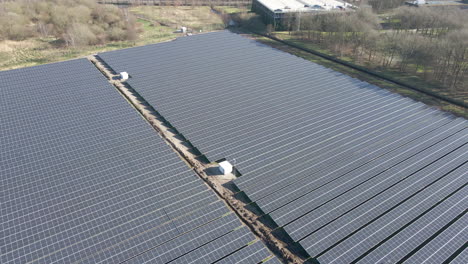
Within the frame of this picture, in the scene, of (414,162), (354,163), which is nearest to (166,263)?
(354,163)

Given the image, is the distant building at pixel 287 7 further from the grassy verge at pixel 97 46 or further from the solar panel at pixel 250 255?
the solar panel at pixel 250 255

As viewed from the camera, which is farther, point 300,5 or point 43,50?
point 300,5

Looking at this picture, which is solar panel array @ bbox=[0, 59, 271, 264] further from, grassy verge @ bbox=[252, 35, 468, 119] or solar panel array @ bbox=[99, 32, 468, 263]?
grassy verge @ bbox=[252, 35, 468, 119]

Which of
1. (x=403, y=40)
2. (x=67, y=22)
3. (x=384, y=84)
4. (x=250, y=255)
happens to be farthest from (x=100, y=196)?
(x=67, y=22)

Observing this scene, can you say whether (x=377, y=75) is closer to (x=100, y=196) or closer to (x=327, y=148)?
(x=327, y=148)

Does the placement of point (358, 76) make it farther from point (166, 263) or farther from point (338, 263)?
point (166, 263)

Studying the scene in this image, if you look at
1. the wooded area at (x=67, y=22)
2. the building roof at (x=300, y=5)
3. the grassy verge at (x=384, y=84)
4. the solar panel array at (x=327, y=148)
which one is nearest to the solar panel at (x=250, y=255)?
the solar panel array at (x=327, y=148)
